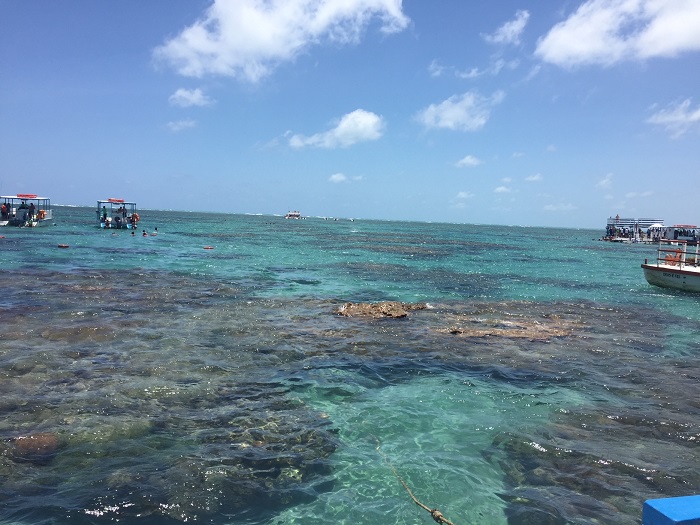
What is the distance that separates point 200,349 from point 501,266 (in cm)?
3639

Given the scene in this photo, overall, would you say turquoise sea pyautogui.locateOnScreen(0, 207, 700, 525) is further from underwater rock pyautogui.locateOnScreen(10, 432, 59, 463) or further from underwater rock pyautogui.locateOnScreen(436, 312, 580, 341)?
underwater rock pyautogui.locateOnScreen(436, 312, 580, 341)

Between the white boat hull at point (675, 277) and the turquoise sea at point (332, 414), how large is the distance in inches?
327

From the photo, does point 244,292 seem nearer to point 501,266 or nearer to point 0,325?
point 0,325

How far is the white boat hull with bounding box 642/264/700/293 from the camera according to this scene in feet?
86.3

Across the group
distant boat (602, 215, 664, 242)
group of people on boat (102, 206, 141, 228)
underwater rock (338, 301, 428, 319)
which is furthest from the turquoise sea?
distant boat (602, 215, 664, 242)

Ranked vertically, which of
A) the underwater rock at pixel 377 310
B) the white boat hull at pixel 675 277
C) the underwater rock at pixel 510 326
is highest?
the white boat hull at pixel 675 277

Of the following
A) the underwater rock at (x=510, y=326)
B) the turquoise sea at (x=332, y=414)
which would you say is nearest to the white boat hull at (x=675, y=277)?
the turquoise sea at (x=332, y=414)

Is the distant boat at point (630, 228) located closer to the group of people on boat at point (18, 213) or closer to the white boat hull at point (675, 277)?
the white boat hull at point (675, 277)

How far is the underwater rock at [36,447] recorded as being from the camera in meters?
6.92

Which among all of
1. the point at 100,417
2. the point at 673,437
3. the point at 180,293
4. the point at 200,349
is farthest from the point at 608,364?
the point at 180,293

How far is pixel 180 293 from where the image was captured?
2208 centimetres

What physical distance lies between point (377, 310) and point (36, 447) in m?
13.1

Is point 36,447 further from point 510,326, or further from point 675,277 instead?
point 675,277

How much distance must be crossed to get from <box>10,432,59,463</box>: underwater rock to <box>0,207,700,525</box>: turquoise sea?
3cm
